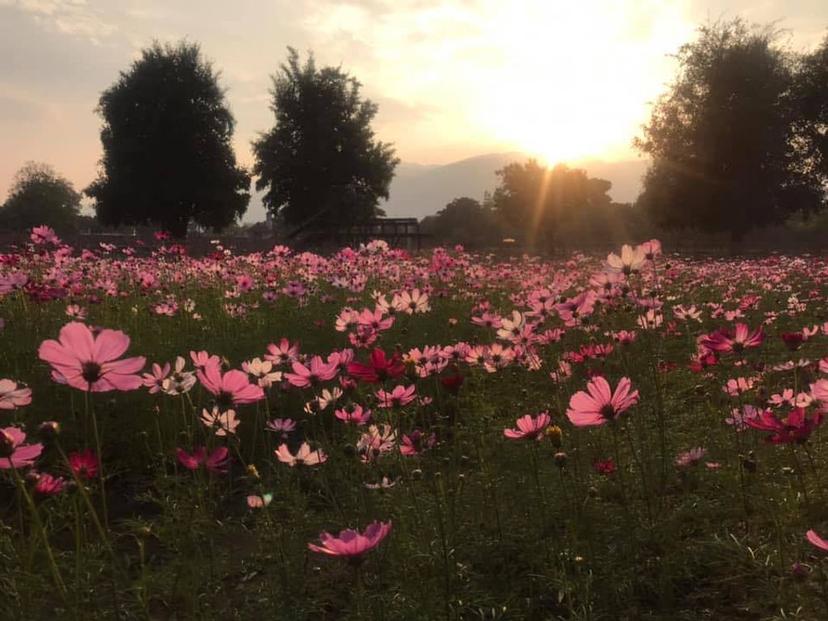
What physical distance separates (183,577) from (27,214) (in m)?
56.6

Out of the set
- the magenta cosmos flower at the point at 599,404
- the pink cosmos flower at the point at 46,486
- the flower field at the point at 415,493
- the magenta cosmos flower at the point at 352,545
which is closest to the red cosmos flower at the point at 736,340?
the flower field at the point at 415,493

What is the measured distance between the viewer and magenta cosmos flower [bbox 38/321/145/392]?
117 centimetres

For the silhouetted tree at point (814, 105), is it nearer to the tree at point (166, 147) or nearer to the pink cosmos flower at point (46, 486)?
the tree at point (166, 147)

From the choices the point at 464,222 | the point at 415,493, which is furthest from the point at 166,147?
the point at 415,493

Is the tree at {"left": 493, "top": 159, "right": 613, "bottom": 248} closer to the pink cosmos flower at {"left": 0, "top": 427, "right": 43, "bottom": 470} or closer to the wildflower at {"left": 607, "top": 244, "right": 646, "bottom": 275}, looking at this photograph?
the wildflower at {"left": 607, "top": 244, "right": 646, "bottom": 275}

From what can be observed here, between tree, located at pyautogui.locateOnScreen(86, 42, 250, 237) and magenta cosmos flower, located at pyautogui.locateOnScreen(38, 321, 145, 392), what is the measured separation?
26.8 m

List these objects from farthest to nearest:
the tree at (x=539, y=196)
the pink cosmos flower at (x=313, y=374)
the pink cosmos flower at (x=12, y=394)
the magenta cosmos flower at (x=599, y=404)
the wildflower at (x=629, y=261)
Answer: the tree at (x=539, y=196) < the wildflower at (x=629, y=261) < the pink cosmos flower at (x=313, y=374) < the magenta cosmos flower at (x=599, y=404) < the pink cosmos flower at (x=12, y=394)

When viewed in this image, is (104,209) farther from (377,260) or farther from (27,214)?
(27,214)

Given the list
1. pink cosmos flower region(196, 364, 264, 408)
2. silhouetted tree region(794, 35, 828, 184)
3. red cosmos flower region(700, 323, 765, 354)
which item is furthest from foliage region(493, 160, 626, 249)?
pink cosmos flower region(196, 364, 264, 408)

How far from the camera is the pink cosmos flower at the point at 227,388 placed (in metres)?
1.58

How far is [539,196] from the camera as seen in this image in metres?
33.3

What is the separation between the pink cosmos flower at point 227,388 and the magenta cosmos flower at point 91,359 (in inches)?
14.8

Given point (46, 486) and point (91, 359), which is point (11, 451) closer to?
point (91, 359)

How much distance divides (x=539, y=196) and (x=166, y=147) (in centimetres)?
1722
